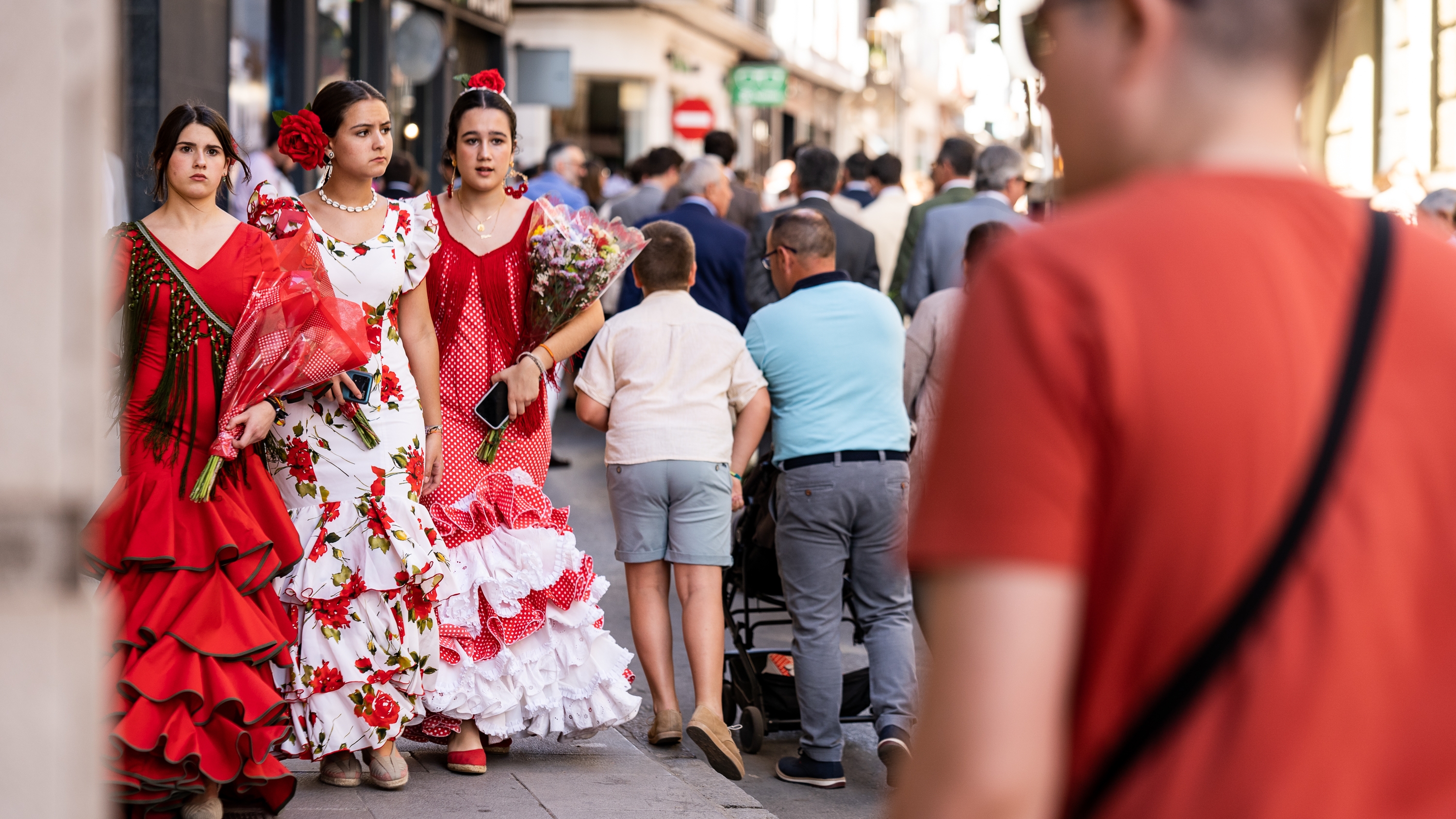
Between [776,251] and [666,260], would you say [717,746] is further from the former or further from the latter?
[776,251]

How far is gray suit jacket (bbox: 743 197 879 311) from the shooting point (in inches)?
416

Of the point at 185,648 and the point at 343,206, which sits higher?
the point at 343,206

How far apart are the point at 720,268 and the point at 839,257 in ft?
3.33

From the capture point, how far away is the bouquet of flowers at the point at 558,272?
5.85 metres

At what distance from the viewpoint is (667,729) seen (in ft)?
20.4

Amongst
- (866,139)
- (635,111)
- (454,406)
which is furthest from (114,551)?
(866,139)

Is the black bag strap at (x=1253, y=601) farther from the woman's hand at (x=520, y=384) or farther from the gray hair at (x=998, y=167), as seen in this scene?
the gray hair at (x=998, y=167)

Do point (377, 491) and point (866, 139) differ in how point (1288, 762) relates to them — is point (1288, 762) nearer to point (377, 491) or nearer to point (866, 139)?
point (377, 491)

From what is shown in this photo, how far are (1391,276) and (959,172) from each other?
1000 cm

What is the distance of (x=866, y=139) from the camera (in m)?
Result: 47.6

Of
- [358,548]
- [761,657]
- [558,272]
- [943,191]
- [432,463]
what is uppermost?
[943,191]

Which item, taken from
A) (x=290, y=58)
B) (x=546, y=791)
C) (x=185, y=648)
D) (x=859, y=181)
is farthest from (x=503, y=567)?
(x=290, y=58)

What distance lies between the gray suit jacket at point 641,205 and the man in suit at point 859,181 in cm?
160

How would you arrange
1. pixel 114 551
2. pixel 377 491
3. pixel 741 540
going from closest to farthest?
pixel 114 551, pixel 377 491, pixel 741 540
